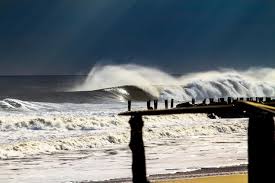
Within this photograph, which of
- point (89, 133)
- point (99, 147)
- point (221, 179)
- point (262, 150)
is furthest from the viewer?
point (89, 133)

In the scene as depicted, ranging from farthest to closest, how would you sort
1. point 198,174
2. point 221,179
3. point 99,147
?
point 99,147 → point 198,174 → point 221,179

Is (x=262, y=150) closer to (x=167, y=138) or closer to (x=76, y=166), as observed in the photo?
(x=76, y=166)

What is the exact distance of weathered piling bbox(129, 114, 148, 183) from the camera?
714 centimetres

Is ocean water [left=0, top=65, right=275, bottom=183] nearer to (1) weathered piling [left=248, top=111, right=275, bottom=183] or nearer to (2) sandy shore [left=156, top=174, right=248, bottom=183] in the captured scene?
(2) sandy shore [left=156, top=174, right=248, bottom=183]

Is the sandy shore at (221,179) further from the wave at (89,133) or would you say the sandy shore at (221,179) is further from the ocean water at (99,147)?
the wave at (89,133)

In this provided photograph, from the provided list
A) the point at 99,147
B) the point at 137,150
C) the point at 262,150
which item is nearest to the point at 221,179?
the point at 137,150

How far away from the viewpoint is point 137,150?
23.9ft

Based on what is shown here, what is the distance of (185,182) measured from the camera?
414 inches

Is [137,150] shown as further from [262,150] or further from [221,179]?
[221,179]

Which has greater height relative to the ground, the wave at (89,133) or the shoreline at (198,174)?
the wave at (89,133)

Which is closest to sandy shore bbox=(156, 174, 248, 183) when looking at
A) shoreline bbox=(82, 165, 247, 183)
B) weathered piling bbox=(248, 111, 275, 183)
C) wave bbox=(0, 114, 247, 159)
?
shoreline bbox=(82, 165, 247, 183)

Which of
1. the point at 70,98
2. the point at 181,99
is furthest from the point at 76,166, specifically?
the point at 181,99

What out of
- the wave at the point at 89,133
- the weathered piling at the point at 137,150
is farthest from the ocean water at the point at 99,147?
the weathered piling at the point at 137,150

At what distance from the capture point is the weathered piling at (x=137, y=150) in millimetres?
7135
